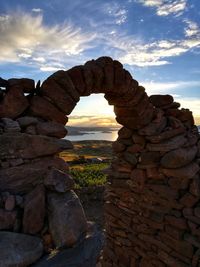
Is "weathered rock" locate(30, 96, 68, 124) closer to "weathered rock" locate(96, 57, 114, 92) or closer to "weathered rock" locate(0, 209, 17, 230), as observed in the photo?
"weathered rock" locate(96, 57, 114, 92)

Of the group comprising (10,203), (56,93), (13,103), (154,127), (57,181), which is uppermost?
(56,93)

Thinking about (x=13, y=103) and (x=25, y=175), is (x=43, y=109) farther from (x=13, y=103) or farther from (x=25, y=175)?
(x=25, y=175)

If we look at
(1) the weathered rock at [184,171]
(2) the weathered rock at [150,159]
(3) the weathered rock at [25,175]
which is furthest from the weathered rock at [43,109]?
(1) the weathered rock at [184,171]

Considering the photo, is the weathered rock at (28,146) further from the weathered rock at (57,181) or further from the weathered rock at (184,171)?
the weathered rock at (184,171)

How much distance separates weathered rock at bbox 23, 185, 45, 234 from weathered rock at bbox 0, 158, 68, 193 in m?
0.10

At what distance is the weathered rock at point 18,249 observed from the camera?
3.42m

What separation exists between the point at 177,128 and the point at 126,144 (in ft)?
3.36

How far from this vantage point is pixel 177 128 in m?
5.46

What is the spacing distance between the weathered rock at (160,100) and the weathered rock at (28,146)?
2.33 m

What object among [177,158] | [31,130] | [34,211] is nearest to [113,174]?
[177,158]

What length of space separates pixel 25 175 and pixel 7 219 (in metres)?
0.59

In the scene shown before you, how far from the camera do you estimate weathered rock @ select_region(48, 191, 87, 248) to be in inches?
155

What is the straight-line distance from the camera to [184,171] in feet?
16.1

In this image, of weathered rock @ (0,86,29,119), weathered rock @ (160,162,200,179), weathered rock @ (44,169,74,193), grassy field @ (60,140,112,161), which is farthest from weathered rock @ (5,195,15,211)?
grassy field @ (60,140,112,161)
